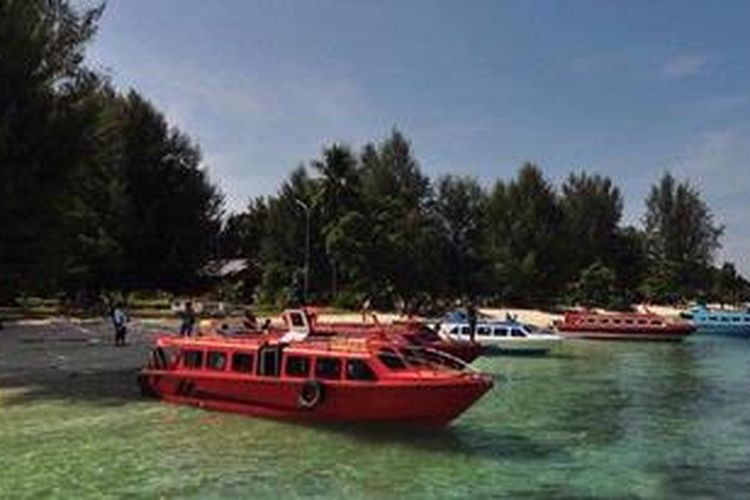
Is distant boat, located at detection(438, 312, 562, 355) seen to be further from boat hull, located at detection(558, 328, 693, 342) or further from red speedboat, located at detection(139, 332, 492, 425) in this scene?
red speedboat, located at detection(139, 332, 492, 425)

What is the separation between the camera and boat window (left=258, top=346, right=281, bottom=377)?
32250 mm

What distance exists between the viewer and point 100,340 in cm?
5484

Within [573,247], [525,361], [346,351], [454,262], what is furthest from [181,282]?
[346,351]

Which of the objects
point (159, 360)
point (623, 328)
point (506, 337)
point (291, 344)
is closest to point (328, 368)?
point (291, 344)

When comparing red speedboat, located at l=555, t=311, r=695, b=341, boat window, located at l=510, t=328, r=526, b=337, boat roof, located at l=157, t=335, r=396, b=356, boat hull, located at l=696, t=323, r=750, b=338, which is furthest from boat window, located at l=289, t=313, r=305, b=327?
boat hull, located at l=696, t=323, r=750, b=338

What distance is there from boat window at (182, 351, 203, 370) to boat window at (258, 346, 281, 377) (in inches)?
117

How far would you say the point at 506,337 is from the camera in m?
64.8

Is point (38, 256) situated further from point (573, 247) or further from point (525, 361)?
point (573, 247)

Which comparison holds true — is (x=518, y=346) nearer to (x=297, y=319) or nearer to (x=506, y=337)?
(x=506, y=337)

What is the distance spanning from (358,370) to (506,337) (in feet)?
116

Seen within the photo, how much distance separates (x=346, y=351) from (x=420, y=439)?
10.9ft

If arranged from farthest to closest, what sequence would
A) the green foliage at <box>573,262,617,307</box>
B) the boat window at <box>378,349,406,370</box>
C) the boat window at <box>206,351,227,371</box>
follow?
the green foliage at <box>573,262,617,307</box>
the boat window at <box>206,351,227,371</box>
the boat window at <box>378,349,406,370</box>

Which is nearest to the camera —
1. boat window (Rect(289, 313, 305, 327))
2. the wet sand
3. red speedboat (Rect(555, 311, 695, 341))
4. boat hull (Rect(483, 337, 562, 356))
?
the wet sand

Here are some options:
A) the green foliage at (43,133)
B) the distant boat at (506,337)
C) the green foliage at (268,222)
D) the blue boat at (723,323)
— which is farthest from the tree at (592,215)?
the green foliage at (43,133)
